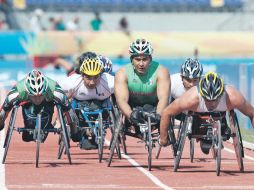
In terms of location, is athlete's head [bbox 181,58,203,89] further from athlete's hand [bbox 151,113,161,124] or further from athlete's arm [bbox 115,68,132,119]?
athlete's hand [bbox 151,113,161,124]

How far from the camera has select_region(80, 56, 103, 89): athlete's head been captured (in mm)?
14617

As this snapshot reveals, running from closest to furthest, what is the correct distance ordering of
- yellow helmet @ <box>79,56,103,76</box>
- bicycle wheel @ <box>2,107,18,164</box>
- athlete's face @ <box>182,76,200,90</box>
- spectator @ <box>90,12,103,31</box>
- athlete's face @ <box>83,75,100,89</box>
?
bicycle wheel @ <box>2,107,18,164</box> < athlete's face @ <box>182,76,200,90</box> < yellow helmet @ <box>79,56,103,76</box> < athlete's face @ <box>83,75,100,89</box> < spectator @ <box>90,12,103,31</box>

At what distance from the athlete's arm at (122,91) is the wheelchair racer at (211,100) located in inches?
46.6

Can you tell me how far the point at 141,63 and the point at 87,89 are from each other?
1.74 metres

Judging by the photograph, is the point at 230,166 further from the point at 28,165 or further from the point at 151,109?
the point at 28,165

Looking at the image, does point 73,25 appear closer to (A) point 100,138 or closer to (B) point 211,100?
(A) point 100,138

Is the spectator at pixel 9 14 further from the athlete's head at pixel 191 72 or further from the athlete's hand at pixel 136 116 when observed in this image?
the athlete's hand at pixel 136 116

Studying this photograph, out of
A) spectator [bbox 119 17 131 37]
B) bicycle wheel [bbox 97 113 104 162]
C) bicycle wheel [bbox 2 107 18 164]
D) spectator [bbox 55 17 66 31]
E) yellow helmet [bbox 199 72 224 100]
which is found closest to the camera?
yellow helmet [bbox 199 72 224 100]

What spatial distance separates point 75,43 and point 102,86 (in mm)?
27109

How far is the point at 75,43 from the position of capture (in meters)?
42.1

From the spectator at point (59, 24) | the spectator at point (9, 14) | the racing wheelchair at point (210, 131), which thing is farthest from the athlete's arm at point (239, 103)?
the spectator at point (9, 14)

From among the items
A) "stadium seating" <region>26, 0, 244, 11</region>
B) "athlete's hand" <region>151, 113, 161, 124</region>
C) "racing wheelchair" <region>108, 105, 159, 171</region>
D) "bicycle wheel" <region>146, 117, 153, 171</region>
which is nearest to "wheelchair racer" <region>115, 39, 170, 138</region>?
"racing wheelchair" <region>108, 105, 159, 171</region>

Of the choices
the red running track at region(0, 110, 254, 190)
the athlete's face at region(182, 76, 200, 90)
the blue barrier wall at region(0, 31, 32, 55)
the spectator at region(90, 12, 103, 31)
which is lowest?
the red running track at region(0, 110, 254, 190)

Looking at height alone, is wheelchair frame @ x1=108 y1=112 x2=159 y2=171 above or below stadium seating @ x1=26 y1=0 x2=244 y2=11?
below
